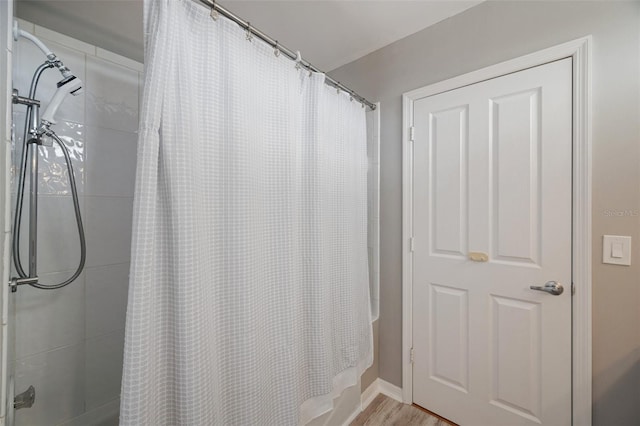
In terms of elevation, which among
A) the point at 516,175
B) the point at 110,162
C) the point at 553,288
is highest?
the point at 110,162

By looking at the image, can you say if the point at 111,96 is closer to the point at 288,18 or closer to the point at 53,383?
the point at 288,18

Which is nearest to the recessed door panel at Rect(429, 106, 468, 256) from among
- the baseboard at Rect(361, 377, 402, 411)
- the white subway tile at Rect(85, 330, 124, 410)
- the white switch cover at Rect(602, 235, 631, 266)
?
the white switch cover at Rect(602, 235, 631, 266)

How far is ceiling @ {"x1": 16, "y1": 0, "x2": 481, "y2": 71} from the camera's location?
1357 mm

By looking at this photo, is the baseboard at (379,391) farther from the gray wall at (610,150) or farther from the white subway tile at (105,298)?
the white subway tile at (105,298)

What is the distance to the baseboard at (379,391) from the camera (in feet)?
5.79

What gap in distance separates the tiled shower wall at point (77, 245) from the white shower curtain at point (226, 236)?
111 centimetres

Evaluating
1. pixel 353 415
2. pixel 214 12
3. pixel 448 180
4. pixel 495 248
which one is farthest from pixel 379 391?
pixel 214 12

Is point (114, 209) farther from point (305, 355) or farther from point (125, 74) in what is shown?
point (305, 355)

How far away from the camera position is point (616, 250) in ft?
3.59

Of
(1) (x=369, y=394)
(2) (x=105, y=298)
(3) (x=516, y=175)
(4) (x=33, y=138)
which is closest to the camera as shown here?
(4) (x=33, y=138)

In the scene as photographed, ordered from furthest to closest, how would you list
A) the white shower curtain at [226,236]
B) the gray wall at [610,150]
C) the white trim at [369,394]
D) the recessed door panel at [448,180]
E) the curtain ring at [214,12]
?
the white trim at [369,394]
the recessed door panel at [448,180]
the gray wall at [610,150]
the curtain ring at [214,12]
the white shower curtain at [226,236]

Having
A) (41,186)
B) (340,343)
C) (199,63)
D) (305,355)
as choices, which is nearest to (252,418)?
(305,355)

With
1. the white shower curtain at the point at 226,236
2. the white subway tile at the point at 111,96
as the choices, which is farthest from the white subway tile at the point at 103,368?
the white subway tile at the point at 111,96

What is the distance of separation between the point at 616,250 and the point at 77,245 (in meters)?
2.73
